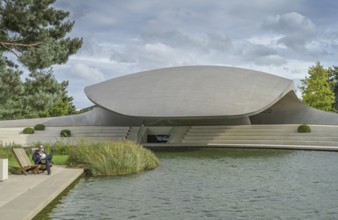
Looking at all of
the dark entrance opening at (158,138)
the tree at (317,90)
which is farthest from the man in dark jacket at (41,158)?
the tree at (317,90)

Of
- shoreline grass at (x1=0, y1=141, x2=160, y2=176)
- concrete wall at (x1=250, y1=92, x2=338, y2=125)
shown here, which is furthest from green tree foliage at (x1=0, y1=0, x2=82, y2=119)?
concrete wall at (x1=250, y1=92, x2=338, y2=125)

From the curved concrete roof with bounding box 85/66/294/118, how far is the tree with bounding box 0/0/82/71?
590 inches

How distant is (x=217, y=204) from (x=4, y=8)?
28.9ft

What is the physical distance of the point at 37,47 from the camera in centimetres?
1281

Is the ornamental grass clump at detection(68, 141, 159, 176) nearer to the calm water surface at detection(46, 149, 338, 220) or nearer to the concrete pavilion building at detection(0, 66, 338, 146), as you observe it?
the calm water surface at detection(46, 149, 338, 220)

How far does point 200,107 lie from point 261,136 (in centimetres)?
479

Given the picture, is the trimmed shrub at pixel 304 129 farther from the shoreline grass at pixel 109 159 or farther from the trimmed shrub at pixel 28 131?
the trimmed shrub at pixel 28 131

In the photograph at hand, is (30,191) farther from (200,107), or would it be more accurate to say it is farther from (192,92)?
(192,92)

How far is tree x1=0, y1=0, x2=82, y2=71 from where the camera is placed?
39.9 feet

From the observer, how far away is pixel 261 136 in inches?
1121

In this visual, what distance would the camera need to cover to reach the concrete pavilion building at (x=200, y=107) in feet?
91.3

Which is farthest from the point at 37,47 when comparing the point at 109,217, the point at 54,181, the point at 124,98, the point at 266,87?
the point at 266,87

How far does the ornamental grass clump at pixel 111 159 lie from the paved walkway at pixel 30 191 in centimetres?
67

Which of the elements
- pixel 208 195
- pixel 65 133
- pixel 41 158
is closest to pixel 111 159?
pixel 41 158
